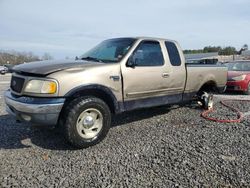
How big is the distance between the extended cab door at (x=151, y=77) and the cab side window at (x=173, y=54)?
62 millimetres

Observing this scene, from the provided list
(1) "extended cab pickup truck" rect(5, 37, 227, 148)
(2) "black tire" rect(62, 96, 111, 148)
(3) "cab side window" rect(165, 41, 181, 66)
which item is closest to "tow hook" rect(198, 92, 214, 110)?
(1) "extended cab pickup truck" rect(5, 37, 227, 148)

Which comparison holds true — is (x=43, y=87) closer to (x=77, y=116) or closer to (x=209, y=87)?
(x=77, y=116)

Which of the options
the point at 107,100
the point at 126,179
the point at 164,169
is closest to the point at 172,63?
the point at 107,100

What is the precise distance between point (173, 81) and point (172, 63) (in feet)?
1.34

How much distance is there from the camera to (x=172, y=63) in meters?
5.88

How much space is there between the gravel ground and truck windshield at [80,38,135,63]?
4.89 ft

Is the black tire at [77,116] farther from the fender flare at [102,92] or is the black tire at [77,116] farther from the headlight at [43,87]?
the headlight at [43,87]

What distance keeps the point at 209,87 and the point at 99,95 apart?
3.83 m

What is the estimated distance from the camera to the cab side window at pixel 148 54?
205 inches

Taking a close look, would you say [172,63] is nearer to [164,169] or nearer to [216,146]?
Result: [216,146]

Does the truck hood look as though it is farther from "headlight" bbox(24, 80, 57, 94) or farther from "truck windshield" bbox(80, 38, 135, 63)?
"truck windshield" bbox(80, 38, 135, 63)

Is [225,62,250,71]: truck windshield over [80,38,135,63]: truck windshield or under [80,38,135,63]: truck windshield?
under

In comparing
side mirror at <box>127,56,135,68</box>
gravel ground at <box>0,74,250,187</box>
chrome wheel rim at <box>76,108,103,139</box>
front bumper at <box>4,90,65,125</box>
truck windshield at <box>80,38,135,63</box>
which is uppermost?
truck windshield at <box>80,38,135,63</box>

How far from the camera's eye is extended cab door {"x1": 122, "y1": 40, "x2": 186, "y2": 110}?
16.4 ft
